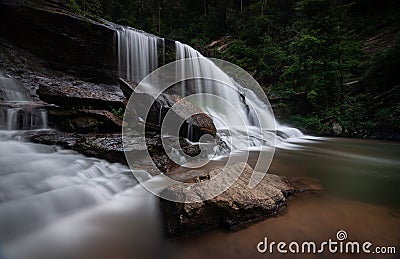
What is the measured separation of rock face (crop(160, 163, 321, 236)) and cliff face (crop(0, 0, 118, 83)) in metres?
7.72

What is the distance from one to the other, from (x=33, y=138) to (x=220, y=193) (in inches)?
149

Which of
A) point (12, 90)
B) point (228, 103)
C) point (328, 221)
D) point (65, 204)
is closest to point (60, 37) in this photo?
point (12, 90)

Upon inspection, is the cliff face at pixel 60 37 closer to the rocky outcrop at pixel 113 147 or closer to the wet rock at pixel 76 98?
the wet rock at pixel 76 98

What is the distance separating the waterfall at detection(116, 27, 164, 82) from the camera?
8.48 meters

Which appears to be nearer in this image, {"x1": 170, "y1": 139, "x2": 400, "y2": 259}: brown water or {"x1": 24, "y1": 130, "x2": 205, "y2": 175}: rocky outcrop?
{"x1": 170, "y1": 139, "x2": 400, "y2": 259}: brown water

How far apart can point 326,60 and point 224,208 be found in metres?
9.81

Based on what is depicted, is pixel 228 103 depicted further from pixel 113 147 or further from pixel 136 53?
pixel 113 147

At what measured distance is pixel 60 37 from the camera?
7.34m

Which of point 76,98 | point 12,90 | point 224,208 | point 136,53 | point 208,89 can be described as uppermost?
point 136,53

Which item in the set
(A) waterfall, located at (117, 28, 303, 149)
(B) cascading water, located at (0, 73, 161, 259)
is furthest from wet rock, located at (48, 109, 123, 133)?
(A) waterfall, located at (117, 28, 303, 149)

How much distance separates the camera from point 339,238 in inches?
70.6

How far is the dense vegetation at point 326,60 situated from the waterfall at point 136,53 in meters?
2.00

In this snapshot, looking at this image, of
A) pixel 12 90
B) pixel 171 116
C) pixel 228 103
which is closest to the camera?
pixel 171 116

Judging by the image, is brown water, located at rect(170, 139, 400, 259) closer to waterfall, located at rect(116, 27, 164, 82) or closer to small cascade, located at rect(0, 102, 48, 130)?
small cascade, located at rect(0, 102, 48, 130)
